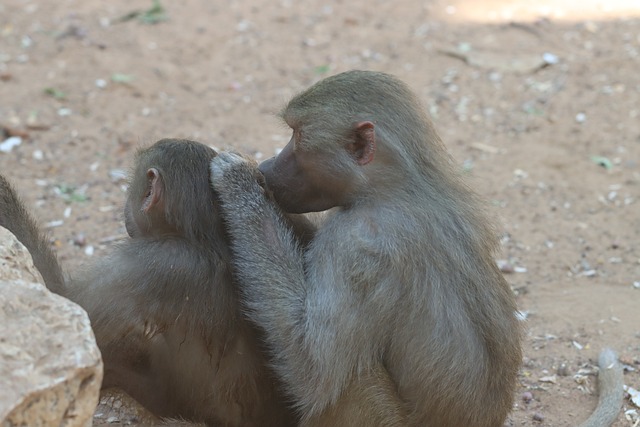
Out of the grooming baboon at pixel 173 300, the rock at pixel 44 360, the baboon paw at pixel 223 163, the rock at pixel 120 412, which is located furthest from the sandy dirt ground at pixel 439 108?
the rock at pixel 44 360

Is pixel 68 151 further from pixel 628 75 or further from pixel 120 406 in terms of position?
pixel 628 75

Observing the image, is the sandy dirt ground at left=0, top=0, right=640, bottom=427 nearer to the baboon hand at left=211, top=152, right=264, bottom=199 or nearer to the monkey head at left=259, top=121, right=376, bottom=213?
the monkey head at left=259, top=121, right=376, bottom=213

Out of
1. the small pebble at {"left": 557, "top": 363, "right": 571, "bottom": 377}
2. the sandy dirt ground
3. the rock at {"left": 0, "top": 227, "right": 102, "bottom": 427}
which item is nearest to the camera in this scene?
the rock at {"left": 0, "top": 227, "right": 102, "bottom": 427}

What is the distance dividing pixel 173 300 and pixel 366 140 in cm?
113

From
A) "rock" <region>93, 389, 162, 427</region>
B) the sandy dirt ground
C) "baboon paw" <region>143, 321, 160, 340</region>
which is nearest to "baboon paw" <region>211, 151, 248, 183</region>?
"baboon paw" <region>143, 321, 160, 340</region>

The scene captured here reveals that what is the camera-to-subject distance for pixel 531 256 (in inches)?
254

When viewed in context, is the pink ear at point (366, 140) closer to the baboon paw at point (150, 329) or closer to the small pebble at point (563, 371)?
the baboon paw at point (150, 329)

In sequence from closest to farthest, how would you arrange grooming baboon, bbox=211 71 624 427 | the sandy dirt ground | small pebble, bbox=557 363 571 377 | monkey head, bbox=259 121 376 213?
grooming baboon, bbox=211 71 624 427, monkey head, bbox=259 121 376 213, small pebble, bbox=557 363 571 377, the sandy dirt ground

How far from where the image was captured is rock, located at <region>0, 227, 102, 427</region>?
2.63 meters

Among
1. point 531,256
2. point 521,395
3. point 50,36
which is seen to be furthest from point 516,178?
point 50,36

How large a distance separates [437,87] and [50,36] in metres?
4.21

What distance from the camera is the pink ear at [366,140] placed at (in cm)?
402

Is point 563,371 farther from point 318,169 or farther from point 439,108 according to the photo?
point 439,108

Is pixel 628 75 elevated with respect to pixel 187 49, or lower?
elevated
